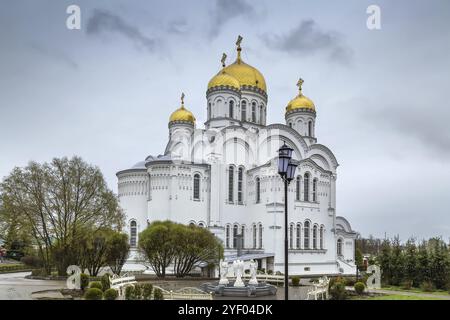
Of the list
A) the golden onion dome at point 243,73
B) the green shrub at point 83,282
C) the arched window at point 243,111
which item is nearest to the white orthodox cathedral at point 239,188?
the arched window at point 243,111

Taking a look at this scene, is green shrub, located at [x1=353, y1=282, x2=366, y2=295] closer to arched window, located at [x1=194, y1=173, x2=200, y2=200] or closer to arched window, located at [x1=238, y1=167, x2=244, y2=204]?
arched window, located at [x1=194, y1=173, x2=200, y2=200]

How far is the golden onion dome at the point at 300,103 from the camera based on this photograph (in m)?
49.3

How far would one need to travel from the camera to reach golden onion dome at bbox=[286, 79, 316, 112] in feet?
162

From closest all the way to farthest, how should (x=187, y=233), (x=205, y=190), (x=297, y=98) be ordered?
(x=187, y=233) → (x=205, y=190) → (x=297, y=98)

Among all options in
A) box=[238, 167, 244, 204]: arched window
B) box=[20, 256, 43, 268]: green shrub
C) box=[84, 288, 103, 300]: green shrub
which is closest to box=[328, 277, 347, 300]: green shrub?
box=[84, 288, 103, 300]: green shrub

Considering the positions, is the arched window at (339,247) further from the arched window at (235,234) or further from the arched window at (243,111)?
the arched window at (243,111)

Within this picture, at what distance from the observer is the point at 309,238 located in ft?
137

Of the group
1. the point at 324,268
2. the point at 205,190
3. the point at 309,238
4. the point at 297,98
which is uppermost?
the point at 297,98

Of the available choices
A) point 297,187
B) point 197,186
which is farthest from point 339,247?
point 197,186

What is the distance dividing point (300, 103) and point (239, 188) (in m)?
13.7

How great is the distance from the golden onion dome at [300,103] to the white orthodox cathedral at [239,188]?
15.8 ft
